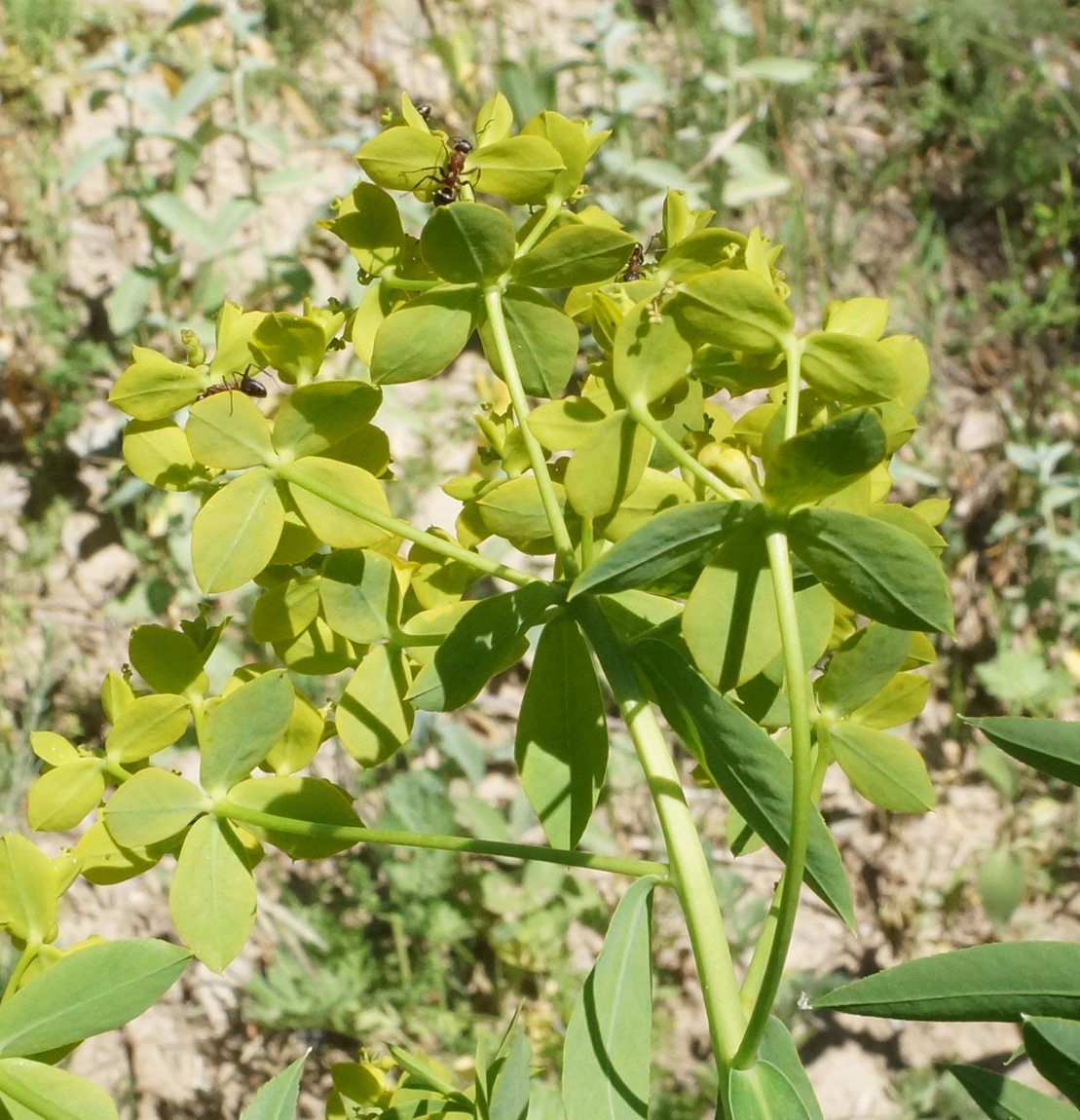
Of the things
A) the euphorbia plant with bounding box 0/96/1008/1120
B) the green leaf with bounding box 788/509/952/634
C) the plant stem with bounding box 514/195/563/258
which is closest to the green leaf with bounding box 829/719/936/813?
the euphorbia plant with bounding box 0/96/1008/1120

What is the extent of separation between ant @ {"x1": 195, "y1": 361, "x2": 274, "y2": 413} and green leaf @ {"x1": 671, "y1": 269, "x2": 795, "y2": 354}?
1.05 feet

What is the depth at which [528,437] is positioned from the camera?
2.43 feet

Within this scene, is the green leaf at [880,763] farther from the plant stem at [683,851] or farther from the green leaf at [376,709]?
the green leaf at [376,709]

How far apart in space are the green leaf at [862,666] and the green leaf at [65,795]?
0.57m

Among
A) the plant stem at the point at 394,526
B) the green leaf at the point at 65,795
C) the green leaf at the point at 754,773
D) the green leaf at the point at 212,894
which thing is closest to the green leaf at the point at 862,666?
the green leaf at the point at 754,773

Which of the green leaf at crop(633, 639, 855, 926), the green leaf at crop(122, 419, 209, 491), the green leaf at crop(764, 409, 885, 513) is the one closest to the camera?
the green leaf at crop(764, 409, 885, 513)

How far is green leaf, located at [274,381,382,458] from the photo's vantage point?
0.77 m

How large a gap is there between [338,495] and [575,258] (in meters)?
0.23

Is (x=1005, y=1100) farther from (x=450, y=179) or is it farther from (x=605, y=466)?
(x=450, y=179)

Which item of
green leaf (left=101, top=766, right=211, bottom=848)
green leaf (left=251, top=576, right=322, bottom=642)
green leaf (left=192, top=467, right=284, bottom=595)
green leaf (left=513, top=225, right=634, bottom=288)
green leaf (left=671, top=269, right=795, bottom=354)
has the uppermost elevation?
green leaf (left=513, top=225, right=634, bottom=288)

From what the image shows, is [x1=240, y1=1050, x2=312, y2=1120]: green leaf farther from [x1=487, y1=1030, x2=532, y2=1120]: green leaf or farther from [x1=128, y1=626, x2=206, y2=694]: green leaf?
[x1=128, y1=626, x2=206, y2=694]: green leaf

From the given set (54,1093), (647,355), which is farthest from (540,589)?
(54,1093)

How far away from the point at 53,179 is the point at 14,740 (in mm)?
1646

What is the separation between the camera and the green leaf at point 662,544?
655 mm
